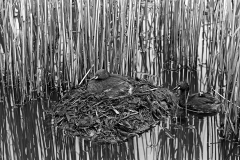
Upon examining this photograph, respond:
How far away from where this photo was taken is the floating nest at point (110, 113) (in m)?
5.28

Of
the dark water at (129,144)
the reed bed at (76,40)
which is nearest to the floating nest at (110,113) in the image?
the dark water at (129,144)

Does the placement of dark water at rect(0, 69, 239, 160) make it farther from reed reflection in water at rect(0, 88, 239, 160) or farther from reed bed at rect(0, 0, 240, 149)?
reed bed at rect(0, 0, 240, 149)

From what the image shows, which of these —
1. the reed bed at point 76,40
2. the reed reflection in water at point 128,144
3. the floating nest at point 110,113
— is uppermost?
the reed bed at point 76,40

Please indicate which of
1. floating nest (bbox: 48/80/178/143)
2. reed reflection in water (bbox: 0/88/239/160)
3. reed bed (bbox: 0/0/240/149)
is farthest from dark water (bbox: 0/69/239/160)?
reed bed (bbox: 0/0/240/149)

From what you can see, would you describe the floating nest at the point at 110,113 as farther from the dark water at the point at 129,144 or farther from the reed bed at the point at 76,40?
the reed bed at the point at 76,40

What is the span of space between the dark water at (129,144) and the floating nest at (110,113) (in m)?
0.11

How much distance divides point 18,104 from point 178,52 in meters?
2.79

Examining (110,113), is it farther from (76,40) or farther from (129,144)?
(76,40)

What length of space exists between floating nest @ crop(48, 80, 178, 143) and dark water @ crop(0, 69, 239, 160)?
0.11 m

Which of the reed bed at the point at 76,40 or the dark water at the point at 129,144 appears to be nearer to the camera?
the dark water at the point at 129,144

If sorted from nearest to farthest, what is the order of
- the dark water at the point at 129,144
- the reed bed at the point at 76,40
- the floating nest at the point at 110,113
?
the dark water at the point at 129,144
the floating nest at the point at 110,113
the reed bed at the point at 76,40

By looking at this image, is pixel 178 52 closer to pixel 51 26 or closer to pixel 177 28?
pixel 177 28

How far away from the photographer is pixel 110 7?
20.7 feet

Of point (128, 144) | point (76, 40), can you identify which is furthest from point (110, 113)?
point (76, 40)
